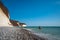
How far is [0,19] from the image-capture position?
23297mm

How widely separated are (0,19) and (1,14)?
84 centimetres

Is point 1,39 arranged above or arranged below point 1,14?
below

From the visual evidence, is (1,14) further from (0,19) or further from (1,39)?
(1,39)

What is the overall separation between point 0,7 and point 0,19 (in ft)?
6.50

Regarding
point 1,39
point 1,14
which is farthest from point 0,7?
point 1,39

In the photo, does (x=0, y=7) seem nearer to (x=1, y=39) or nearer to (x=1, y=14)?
(x=1, y=14)

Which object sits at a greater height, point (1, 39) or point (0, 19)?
point (0, 19)

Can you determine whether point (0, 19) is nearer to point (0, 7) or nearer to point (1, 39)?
point (0, 7)

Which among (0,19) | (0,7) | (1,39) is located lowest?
(1,39)

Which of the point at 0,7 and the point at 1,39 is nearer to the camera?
the point at 1,39

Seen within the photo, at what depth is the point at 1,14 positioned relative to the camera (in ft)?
76.4

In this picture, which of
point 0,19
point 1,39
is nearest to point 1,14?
point 0,19

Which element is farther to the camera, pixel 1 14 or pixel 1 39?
pixel 1 14

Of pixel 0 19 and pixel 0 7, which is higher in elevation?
pixel 0 7
